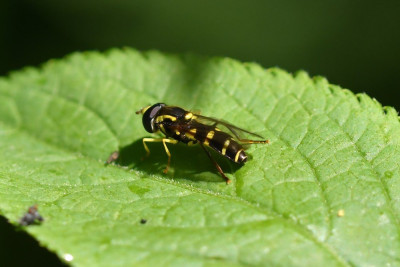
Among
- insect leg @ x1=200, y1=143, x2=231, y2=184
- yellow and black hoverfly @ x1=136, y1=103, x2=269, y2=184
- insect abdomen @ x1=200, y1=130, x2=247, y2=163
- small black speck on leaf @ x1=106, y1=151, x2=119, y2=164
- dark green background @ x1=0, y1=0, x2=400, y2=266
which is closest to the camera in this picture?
insect leg @ x1=200, y1=143, x2=231, y2=184

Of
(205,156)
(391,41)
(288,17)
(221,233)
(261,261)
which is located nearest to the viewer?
(261,261)

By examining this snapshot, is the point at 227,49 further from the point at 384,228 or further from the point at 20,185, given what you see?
the point at 384,228

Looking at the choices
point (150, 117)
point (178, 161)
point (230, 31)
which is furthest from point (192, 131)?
point (230, 31)

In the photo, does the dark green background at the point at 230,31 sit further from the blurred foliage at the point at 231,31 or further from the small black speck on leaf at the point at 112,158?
the small black speck on leaf at the point at 112,158

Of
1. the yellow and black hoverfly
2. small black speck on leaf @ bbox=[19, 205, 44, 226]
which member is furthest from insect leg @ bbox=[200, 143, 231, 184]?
small black speck on leaf @ bbox=[19, 205, 44, 226]

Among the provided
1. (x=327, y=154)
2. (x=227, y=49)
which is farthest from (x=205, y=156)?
(x=227, y=49)

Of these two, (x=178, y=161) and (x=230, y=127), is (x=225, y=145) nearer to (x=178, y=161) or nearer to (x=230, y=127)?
(x=230, y=127)

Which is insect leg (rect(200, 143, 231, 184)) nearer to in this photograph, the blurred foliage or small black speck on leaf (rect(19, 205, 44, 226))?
small black speck on leaf (rect(19, 205, 44, 226))
